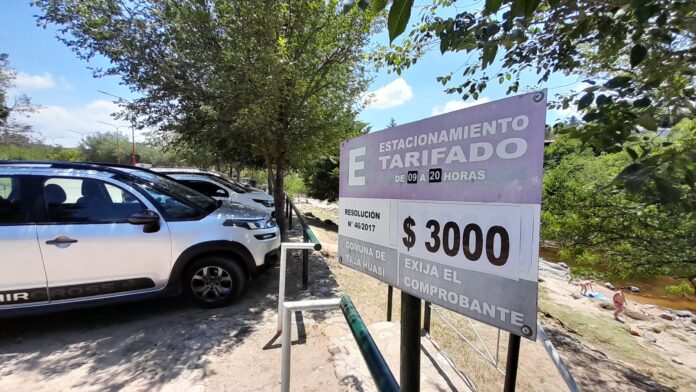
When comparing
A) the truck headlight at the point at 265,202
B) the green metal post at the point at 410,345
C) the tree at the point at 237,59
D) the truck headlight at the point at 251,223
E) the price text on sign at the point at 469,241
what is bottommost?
the green metal post at the point at 410,345

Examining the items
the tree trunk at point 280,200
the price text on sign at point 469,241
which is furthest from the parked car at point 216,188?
the price text on sign at point 469,241

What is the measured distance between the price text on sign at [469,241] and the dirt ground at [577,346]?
10.4 ft

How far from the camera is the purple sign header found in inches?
40.8

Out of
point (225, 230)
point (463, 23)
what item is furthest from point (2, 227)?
point (463, 23)

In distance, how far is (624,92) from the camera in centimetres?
252

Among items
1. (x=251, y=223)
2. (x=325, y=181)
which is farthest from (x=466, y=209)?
(x=325, y=181)

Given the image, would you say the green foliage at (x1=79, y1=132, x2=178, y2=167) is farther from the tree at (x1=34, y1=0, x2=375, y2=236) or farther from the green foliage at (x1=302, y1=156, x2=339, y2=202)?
the tree at (x1=34, y1=0, x2=375, y2=236)

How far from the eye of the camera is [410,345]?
147cm

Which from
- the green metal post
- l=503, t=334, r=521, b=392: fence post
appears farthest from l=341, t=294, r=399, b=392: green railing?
l=503, t=334, r=521, b=392: fence post

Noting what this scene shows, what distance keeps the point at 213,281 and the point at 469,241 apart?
3.95 metres

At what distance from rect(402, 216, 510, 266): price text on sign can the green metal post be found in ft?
0.90

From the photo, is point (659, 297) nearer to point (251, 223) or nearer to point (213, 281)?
point (251, 223)

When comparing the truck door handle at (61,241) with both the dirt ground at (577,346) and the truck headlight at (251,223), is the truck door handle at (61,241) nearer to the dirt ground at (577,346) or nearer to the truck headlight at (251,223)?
the truck headlight at (251,223)

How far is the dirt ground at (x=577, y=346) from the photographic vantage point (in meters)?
4.20
